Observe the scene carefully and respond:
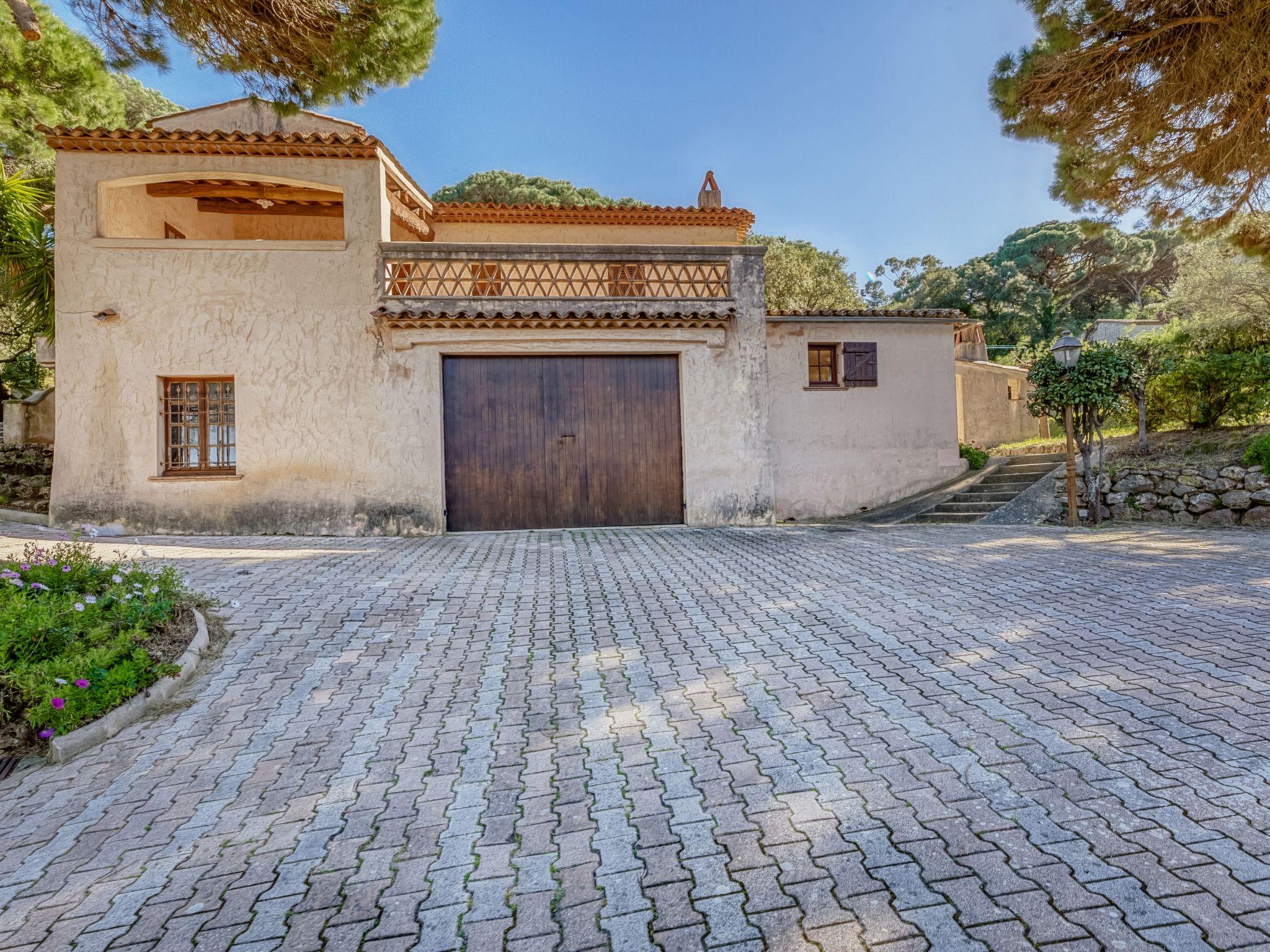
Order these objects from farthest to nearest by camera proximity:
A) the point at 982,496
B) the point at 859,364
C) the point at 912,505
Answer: the point at 859,364
the point at 912,505
the point at 982,496

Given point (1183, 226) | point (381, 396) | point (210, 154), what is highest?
point (210, 154)

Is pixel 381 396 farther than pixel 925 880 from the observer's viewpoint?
Yes

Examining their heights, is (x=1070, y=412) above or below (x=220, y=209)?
below

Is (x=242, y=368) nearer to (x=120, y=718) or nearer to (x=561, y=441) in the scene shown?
(x=561, y=441)

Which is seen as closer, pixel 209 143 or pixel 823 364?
pixel 209 143

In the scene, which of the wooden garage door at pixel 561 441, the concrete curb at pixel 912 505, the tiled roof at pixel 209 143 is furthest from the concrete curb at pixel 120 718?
the concrete curb at pixel 912 505

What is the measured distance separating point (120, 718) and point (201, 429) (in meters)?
7.80

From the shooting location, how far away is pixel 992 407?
1797cm

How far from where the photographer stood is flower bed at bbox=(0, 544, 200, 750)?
3.14 metres

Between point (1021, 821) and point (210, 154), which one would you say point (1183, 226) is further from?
point (210, 154)

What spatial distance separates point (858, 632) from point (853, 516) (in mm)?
7738

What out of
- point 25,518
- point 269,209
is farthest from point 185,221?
point 25,518

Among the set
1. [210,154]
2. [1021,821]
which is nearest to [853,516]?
[1021,821]

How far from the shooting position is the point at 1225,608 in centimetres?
462
